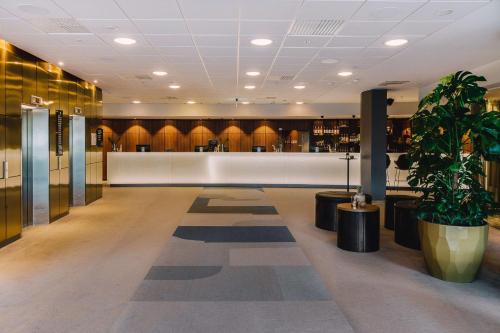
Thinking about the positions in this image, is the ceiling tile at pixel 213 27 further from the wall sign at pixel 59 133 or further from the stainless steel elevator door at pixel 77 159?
the stainless steel elevator door at pixel 77 159

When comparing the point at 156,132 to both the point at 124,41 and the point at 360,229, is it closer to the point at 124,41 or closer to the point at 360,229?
the point at 124,41

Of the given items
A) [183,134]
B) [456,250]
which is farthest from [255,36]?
[183,134]

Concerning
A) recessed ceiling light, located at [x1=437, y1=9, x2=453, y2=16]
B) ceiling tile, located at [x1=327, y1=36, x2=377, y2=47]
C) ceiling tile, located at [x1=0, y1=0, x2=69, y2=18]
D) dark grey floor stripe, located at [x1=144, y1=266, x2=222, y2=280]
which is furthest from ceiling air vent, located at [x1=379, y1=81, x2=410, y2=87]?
ceiling tile, located at [x1=0, y1=0, x2=69, y2=18]

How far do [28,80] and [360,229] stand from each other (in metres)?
6.21

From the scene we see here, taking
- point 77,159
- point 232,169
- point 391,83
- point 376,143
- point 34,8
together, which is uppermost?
point 391,83

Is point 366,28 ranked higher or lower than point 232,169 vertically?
higher

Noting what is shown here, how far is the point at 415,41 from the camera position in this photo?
645 centimetres

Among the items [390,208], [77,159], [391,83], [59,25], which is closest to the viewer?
[59,25]

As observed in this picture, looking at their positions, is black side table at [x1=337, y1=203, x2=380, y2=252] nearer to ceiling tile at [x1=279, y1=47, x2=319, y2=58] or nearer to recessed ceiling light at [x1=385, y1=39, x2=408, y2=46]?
recessed ceiling light at [x1=385, y1=39, x2=408, y2=46]

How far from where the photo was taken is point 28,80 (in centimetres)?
714

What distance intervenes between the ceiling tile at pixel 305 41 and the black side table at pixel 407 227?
2.92 meters

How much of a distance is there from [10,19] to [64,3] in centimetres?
112

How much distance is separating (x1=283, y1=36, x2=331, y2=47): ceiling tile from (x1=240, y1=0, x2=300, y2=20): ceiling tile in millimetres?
974

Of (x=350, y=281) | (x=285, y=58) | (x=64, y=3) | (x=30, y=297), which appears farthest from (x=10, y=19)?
(x=350, y=281)
